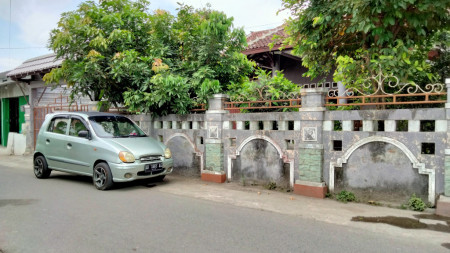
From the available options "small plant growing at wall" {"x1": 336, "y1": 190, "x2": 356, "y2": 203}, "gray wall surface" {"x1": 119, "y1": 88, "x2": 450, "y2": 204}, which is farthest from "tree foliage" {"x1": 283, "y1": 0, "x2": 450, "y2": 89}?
"small plant growing at wall" {"x1": 336, "y1": 190, "x2": 356, "y2": 203}

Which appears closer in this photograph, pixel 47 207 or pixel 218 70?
pixel 47 207

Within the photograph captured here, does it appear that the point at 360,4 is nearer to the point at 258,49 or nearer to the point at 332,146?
the point at 332,146

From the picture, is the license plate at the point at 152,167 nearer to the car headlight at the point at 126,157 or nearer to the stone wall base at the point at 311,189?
the car headlight at the point at 126,157

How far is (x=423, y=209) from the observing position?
17.4 ft

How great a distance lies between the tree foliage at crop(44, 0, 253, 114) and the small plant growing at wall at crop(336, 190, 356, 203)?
3.69 m

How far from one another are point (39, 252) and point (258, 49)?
362 inches

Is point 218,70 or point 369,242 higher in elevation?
point 218,70

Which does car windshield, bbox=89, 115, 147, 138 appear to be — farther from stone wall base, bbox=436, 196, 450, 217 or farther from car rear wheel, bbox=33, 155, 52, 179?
stone wall base, bbox=436, 196, 450, 217

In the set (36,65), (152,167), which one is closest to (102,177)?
(152,167)

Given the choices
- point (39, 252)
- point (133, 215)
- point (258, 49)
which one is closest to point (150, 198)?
point (133, 215)

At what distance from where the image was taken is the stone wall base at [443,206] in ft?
16.5

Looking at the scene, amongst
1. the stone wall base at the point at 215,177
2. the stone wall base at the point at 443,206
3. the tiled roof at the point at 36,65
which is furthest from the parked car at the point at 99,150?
the tiled roof at the point at 36,65

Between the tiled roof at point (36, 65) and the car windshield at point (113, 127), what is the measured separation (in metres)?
6.35

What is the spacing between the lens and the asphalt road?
13.0ft
